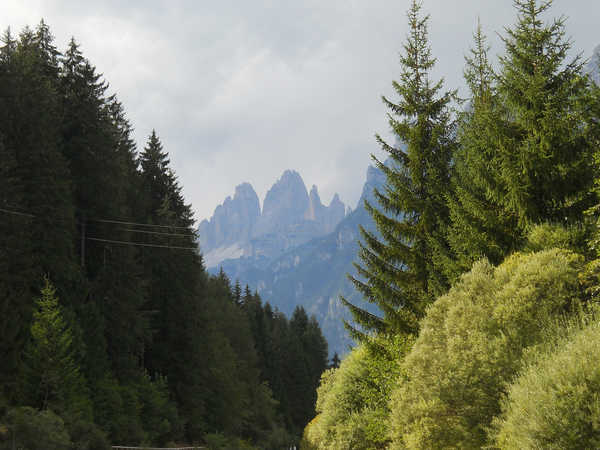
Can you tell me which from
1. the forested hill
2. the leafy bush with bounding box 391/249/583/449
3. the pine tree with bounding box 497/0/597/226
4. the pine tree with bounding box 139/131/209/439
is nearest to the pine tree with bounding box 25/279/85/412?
the forested hill

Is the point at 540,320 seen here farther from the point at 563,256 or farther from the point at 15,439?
the point at 15,439

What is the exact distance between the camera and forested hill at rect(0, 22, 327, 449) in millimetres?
29641

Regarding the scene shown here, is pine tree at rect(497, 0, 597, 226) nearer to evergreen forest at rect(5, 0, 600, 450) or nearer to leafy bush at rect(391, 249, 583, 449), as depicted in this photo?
evergreen forest at rect(5, 0, 600, 450)

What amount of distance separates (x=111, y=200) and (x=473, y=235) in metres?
28.6

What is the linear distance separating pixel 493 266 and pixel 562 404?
860 centimetres

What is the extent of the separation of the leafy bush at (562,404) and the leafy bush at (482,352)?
340cm

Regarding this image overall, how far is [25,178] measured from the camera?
110ft

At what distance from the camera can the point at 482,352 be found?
17.3 metres

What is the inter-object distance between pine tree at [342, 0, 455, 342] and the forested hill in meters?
16.8

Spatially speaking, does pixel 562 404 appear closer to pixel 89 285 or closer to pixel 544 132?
pixel 544 132

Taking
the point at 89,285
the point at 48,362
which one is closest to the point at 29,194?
the point at 89,285

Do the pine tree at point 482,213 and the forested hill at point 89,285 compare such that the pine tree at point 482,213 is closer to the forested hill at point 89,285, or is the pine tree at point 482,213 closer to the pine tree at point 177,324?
the forested hill at point 89,285

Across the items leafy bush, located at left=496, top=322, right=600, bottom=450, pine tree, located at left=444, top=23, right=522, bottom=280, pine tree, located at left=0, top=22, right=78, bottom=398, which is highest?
pine tree, located at left=0, top=22, right=78, bottom=398

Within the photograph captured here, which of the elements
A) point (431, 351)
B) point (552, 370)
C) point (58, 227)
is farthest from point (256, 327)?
point (552, 370)
